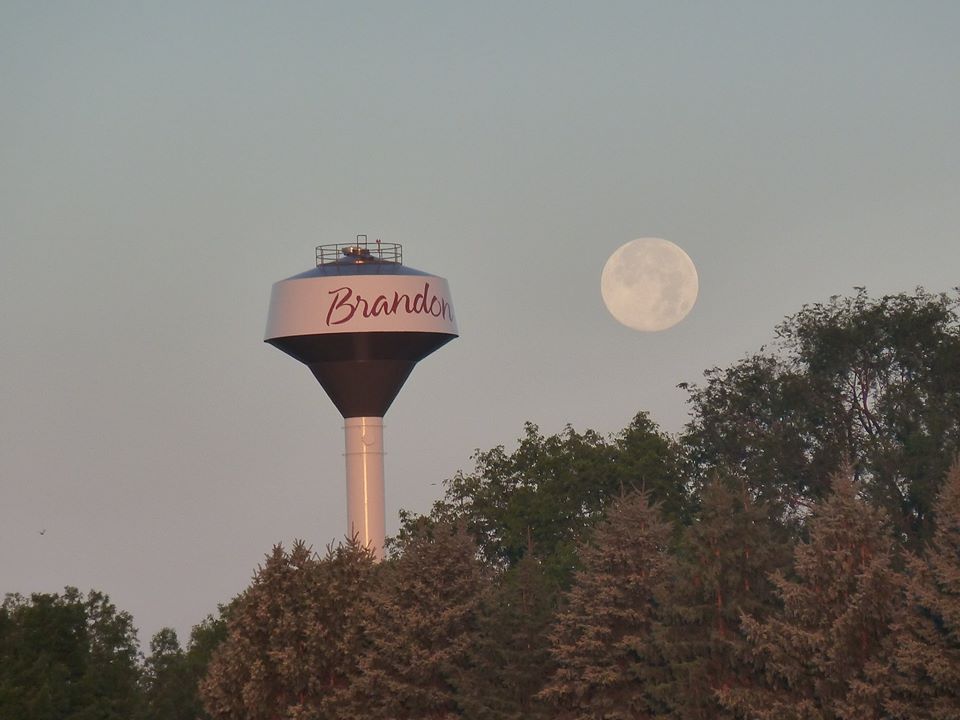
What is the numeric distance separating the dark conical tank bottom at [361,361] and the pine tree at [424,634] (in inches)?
371

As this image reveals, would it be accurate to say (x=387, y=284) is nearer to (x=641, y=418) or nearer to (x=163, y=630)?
(x=641, y=418)

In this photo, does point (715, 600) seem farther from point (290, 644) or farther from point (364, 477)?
point (364, 477)

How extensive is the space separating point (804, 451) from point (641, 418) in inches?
470

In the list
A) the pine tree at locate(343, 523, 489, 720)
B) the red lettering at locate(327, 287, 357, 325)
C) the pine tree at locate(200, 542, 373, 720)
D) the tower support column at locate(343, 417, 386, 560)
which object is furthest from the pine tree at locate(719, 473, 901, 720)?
the tower support column at locate(343, 417, 386, 560)

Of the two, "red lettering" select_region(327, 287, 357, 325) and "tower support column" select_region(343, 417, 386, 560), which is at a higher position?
"red lettering" select_region(327, 287, 357, 325)

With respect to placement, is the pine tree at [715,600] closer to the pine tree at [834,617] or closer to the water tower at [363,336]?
the pine tree at [834,617]

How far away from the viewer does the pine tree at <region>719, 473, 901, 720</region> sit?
4131 centimetres

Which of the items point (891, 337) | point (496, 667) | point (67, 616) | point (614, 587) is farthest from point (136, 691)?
point (891, 337)

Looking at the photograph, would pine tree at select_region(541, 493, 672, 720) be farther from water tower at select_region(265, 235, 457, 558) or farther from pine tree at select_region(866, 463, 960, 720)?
water tower at select_region(265, 235, 457, 558)

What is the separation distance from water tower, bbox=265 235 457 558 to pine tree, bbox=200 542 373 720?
5.30 m

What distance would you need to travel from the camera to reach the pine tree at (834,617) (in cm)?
4131

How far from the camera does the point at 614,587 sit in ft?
153

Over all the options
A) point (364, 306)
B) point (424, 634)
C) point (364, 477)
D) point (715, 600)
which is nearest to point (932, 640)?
point (715, 600)

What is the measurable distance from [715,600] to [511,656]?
672cm
